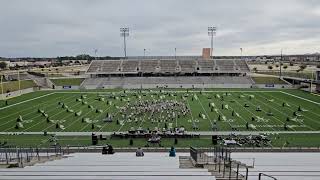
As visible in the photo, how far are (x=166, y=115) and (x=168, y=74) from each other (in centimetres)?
5367

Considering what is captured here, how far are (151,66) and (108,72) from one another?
438 inches

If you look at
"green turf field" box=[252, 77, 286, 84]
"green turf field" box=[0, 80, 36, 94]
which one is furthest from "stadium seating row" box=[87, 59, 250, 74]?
"green turf field" box=[0, 80, 36, 94]

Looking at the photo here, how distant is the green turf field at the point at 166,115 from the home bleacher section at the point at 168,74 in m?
21.4

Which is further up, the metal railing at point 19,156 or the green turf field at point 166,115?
the metal railing at point 19,156

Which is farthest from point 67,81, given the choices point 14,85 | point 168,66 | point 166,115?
point 166,115

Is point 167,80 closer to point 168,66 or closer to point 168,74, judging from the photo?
point 168,74

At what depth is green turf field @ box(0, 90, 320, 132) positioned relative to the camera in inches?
1438

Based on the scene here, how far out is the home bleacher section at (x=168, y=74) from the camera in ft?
268

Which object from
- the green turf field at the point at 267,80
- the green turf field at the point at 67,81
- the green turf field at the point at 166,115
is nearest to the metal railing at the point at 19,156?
the green turf field at the point at 166,115

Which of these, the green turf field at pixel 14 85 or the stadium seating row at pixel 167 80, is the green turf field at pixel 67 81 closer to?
the stadium seating row at pixel 167 80

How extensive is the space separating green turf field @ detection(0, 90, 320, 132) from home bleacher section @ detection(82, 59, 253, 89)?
70.2 ft

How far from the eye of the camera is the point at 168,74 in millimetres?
95188

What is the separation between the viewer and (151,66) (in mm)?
99750

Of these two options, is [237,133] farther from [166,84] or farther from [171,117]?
[166,84]
